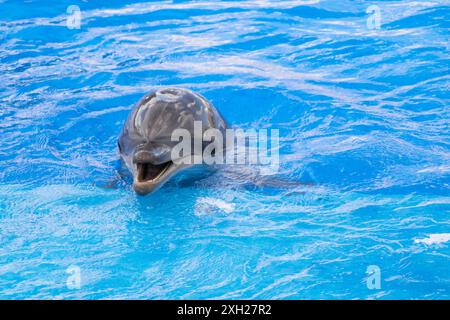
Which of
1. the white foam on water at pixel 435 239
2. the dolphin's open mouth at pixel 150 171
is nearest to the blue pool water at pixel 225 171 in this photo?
the white foam on water at pixel 435 239

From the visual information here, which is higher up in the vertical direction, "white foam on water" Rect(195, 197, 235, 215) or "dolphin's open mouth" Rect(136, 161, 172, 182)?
A: "dolphin's open mouth" Rect(136, 161, 172, 182)

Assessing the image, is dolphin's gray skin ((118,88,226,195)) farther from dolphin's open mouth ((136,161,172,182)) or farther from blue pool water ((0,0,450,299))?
blue pool water ((0,0,450,299))

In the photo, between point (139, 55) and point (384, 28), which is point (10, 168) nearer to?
point (139, 55)

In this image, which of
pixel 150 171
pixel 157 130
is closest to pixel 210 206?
pixel 150 171

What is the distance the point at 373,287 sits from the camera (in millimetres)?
4516

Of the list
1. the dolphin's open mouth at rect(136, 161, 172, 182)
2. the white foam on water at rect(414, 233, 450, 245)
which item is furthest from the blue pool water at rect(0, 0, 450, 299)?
the dolphin's open mouth at rect(136, 161, 172, 182)

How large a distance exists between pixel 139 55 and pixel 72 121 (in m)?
2.20

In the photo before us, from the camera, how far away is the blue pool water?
4.73 m

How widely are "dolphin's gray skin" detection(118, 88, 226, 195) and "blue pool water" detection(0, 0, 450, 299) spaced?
0.80ft

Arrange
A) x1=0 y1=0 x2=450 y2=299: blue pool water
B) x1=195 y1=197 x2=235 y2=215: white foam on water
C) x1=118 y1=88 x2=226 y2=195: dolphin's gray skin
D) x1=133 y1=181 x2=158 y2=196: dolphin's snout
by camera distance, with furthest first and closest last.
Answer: x1=195 y1=197 x2=235 y2=215: white foam on water < x1=118 y1=88 x2=226 y2=195: dolphin's gray skin < x1=133 y1=181 x2=158 y2=196: dolphin's snout < x1=0 y1=0 x2=450 y2=299: blue pool water

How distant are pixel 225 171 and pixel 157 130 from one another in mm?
785

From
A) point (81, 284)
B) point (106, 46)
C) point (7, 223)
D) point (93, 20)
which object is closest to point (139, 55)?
point (106, 46)

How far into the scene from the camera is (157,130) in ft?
18.6
